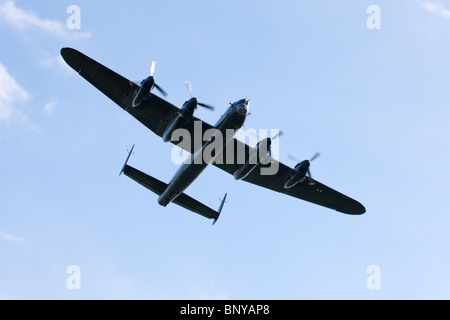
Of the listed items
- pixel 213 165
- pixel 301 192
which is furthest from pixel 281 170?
pixel 213 165

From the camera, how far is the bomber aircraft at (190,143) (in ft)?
84.4

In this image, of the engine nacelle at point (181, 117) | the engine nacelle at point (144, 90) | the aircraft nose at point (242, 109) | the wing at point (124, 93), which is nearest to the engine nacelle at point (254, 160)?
the aircraft nose at point (242, 109)

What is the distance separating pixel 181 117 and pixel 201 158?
2642 millimetres

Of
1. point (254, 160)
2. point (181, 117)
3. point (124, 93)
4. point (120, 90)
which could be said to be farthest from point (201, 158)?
point (120, 90)

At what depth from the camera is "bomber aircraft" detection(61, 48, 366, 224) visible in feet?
84.4

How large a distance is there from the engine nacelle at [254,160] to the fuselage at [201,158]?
1956 mm

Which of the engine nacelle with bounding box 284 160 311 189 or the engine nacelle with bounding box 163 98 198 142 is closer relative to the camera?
the engine nacelle with bounding box 163 98 198 142

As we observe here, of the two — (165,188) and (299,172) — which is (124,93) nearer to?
(165,188)

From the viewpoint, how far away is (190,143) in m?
28.3

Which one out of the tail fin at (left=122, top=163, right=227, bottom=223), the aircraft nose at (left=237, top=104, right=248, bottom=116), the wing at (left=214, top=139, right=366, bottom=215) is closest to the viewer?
the aircraft nose at (left=237, top=104, right=248, bottom=116)

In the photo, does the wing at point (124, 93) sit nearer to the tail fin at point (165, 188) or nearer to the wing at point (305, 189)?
the tail fin at point (165, 188)

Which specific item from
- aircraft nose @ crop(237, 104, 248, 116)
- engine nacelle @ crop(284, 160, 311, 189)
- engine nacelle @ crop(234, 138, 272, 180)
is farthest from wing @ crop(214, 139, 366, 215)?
aircraft nose @ crop(237, 104, 248, 116)

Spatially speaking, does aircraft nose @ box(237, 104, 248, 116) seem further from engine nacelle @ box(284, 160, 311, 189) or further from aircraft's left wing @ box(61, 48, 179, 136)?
engine nacelle @ box(284, 160, 311, 189)

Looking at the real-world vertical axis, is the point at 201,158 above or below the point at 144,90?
below
